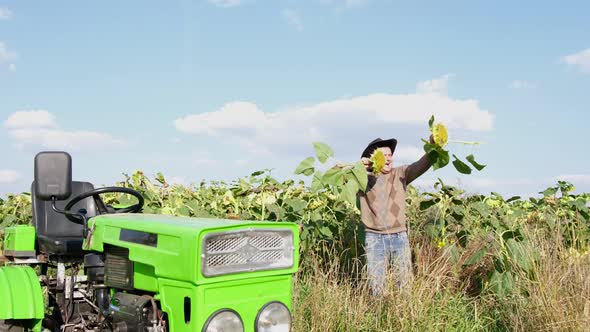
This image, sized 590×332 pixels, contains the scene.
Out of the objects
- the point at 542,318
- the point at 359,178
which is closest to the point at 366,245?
the point at 359,178

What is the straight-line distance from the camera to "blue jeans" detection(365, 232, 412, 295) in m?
5.37

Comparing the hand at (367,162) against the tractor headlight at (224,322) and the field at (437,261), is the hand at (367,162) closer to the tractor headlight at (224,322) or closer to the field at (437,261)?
the field at (437,261)

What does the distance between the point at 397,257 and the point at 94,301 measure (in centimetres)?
254

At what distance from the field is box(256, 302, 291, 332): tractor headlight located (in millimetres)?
1479

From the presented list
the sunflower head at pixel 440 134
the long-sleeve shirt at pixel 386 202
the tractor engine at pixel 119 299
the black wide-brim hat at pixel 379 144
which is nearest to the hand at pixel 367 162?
the long-sleeve shirt at pixel 386 202

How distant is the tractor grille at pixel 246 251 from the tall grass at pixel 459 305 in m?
1.48

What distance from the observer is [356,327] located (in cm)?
479

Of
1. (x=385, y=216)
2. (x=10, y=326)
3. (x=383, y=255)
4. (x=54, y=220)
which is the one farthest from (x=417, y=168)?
(x=10, y=326)

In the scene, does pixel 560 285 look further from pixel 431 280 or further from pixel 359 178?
pixel 359 178

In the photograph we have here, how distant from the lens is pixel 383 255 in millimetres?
5602

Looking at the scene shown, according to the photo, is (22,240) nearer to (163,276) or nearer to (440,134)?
(163,276)

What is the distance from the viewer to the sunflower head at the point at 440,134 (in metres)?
5.39

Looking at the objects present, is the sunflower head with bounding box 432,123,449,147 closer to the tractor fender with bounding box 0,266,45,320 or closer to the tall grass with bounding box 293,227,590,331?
the tall grass with bounding box 293,227,590,331

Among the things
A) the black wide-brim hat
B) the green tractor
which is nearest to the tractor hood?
the green tractor
